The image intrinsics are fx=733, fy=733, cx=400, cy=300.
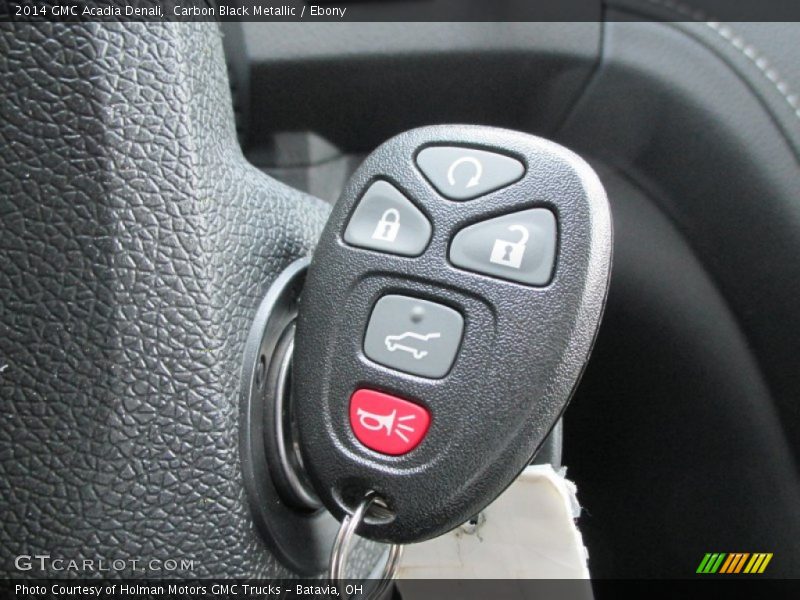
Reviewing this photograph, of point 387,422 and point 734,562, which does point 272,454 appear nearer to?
point 387,422

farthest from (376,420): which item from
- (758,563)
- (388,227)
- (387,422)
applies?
(758,563)

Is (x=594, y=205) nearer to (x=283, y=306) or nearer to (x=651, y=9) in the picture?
(x=283, y=306)

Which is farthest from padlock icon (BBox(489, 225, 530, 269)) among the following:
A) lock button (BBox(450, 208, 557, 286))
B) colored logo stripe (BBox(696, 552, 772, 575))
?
colored logo stripe (BBox(696, 552, 772, 575))

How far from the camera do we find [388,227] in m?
0.42

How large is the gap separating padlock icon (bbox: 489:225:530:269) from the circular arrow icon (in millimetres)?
42

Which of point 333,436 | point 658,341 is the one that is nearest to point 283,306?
point 333,436

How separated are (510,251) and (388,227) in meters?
0.07

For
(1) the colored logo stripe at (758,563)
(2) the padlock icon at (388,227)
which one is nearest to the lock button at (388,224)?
(2) the padlock icon at (388,227)

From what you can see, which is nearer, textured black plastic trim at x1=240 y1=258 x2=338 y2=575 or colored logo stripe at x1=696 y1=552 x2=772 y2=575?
textured black plastic trim at x1=240 y1=258 x2=338 y2=575

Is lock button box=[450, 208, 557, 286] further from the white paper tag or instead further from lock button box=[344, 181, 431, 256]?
the white paper tag

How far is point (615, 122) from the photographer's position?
730 millimetres

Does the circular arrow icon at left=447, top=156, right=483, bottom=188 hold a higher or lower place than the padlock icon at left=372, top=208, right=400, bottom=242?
higher

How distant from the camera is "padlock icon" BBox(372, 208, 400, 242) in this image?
0.42 meters

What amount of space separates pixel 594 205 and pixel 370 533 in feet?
0.72
